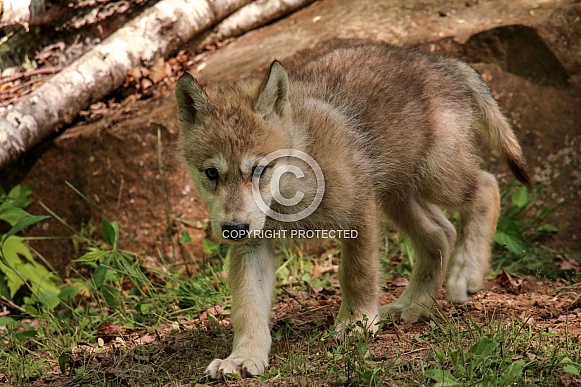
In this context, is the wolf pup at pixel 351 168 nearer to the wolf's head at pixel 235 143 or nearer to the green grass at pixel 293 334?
the wolf's head at pixel 235 143

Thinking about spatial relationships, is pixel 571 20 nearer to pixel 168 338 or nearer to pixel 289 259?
pixel 289 259

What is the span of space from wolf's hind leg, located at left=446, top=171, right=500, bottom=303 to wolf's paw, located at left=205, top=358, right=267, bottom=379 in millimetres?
1421

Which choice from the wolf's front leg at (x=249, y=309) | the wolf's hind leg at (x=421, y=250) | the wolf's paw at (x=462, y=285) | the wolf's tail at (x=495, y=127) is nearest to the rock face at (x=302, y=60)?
the wolf's tail at (x=495, y=127)

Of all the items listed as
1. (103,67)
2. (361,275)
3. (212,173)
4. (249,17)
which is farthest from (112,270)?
(249,17)

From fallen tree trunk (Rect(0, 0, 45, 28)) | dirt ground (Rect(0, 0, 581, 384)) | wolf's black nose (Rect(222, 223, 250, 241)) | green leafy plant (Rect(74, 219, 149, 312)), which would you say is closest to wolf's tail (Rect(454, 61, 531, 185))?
dirt ground (Rect(0, 0, 581, 384))

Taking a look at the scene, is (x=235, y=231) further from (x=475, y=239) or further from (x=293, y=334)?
(x=475, y=239)

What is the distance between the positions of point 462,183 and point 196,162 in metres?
1.66

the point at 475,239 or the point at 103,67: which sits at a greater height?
the point at 103,67

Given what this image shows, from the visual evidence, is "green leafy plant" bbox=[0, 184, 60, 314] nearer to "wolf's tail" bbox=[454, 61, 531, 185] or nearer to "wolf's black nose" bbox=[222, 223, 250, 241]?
"wolf's black nose" bbox=[222, 223, 250, 241]

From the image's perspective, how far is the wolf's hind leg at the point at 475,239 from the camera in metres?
4.20

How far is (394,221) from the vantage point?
452 centimetres

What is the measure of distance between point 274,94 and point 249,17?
10.6ft

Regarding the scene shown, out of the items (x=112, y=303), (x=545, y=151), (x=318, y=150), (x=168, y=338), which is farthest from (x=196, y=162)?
(x=545, y=151)

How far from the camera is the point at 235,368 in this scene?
3.27 m
